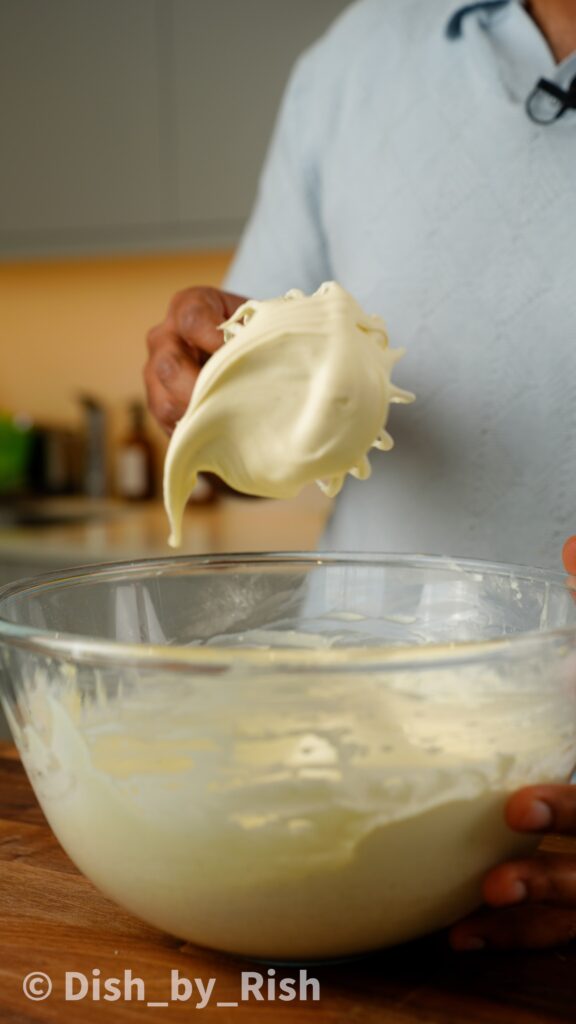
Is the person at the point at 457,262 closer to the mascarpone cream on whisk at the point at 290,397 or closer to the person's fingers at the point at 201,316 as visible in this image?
the person's fingers at the point at 201,316

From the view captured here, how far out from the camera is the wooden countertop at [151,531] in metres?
1.80

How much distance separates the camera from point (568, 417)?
89 centimetres

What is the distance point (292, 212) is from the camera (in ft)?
3.71

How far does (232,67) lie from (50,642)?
1.84 m

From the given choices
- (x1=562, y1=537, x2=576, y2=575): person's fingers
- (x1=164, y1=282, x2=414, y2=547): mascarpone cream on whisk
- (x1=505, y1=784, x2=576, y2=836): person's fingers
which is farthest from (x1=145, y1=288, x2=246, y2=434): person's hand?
(x1=505, y1=784, x2=576, y2=836): person's fingers

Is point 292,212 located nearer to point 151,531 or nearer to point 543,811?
point 543,811

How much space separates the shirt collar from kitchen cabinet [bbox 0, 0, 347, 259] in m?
1.06

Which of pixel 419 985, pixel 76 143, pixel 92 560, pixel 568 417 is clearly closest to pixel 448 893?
pixel 419 985

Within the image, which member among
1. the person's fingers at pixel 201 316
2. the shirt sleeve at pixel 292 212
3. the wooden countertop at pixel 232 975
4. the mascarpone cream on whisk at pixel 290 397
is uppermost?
the shirt sleeve at pixel 292 212

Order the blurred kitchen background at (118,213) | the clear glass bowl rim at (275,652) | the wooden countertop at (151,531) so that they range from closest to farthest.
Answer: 1. the clear glass bowl rim at (275,652)
2. the wooden countertop at (151,531)
3. the blurred kitchen background at (118,213)

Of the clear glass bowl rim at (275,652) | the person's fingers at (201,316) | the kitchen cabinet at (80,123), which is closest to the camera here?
the clear glass bowl rim at (275,652)

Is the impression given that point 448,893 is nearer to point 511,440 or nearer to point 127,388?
point 511,440

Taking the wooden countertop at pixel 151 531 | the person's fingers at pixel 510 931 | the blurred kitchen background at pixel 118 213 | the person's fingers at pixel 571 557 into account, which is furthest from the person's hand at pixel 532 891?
the blurred kitchen background at pixel 118 213

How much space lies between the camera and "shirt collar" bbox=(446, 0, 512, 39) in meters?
0.98
